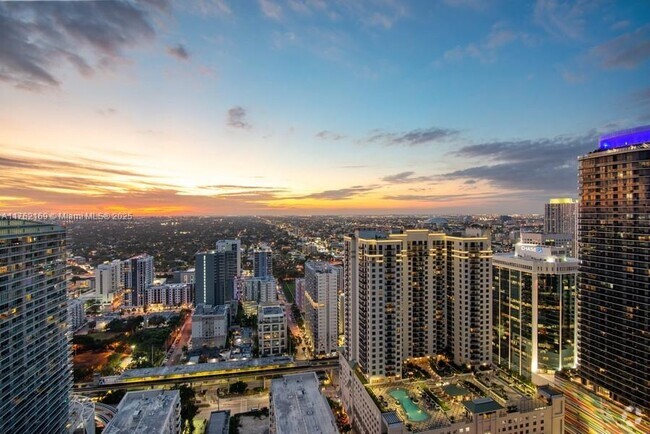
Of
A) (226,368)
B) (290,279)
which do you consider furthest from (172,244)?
(226,368)

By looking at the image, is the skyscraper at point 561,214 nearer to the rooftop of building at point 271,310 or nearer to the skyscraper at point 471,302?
the skyscraper at point 471,302

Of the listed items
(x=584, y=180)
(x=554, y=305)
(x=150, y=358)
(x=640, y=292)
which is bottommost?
(x=150, y=358)

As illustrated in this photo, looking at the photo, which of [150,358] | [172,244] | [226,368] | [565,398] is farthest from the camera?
[172,244]

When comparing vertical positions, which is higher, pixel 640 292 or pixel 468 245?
pixel 468 245

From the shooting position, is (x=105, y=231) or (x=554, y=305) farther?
(x=105, y=231)

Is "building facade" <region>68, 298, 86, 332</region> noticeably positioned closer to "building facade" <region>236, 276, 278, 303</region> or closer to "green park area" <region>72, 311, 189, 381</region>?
"green park area" <region>72, 311, 189, 381</region>

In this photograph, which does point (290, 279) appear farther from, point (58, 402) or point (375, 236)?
point (58, 402)
